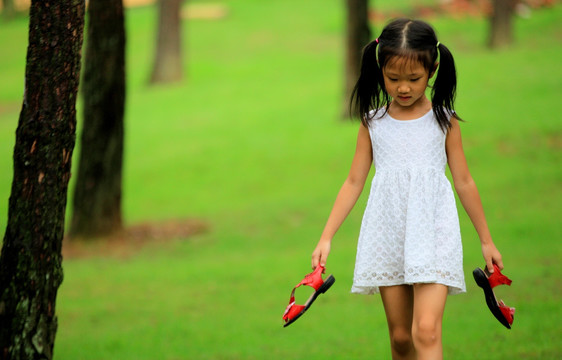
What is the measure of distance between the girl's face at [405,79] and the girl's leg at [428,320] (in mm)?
911

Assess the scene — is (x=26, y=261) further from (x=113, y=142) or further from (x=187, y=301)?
(x=113, y=142)

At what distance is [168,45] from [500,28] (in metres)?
9.50

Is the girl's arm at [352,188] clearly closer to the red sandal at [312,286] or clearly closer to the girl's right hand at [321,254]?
the girl's right hand at [321,254]

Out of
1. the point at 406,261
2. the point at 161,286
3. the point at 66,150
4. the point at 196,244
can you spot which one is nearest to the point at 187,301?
the point at 161,286

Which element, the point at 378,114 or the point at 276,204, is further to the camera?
the point at 276,204

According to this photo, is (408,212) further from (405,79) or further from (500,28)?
(500,28)

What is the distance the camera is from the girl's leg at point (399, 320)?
13.2 feet

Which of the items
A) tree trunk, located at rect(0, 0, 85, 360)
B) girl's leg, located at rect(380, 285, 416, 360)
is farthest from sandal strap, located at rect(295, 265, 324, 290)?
tree trunk, located at rect(0, 0, 85, 360)

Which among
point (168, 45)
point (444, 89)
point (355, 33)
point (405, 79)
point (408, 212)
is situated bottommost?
point (168, 45)

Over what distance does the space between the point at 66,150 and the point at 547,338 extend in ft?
12.2

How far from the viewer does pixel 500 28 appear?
23.1 m

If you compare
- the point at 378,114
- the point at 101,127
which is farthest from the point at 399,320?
the point at 101,127

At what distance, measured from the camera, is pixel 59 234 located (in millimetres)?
4312

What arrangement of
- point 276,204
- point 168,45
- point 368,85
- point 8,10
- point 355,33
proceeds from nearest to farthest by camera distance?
point 368,85, point 276,204, point 355,33, point 168,45, point 8,10
